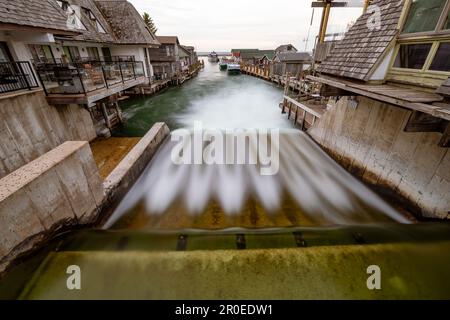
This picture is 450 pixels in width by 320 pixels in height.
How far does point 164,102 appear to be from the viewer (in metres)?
20.5

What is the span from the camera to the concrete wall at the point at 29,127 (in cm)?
608

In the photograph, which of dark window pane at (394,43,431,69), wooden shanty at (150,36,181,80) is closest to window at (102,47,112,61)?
wooden shanty at (150,36,181,80)

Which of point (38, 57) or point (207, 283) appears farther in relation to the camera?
point (38, 57)

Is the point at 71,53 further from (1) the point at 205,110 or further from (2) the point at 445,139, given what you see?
(2) the point at 445,139

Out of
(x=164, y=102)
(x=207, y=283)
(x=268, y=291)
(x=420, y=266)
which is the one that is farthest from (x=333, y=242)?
(x=164, y=102)

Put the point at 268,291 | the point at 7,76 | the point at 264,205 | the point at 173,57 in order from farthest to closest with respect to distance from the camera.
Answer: the point at 173,57, the point at 7,76, the point at 264,205, the point at 268,291

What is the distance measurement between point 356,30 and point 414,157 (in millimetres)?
4561

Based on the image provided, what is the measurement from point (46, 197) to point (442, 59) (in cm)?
882

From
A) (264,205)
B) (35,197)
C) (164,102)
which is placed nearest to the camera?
(35,197)

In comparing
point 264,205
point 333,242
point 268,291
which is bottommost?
point 264,205

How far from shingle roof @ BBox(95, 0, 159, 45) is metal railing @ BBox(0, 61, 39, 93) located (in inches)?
607

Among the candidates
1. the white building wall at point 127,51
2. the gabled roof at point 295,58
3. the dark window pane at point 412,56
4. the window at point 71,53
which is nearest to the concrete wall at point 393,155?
the dark window pane at point 412,56

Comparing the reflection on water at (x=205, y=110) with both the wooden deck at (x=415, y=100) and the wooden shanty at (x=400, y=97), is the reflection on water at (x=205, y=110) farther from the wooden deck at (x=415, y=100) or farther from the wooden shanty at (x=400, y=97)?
the wooden deck at (x=415, y=100)

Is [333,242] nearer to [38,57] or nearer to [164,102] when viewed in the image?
[38,57]
